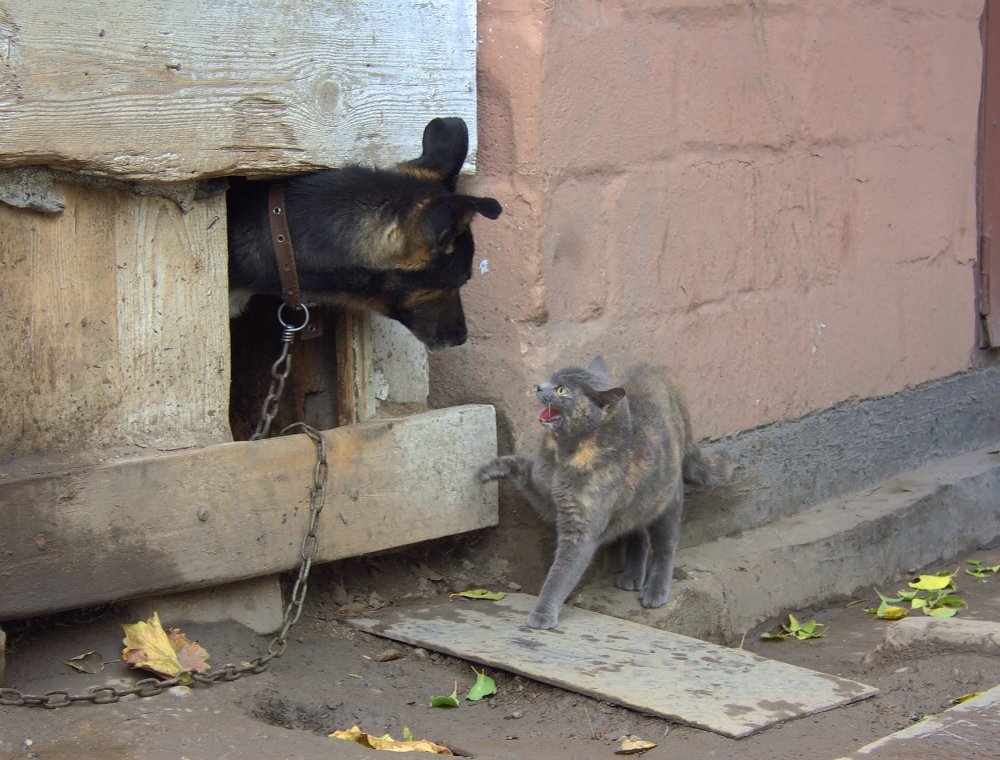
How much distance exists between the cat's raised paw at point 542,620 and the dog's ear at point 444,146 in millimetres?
1383

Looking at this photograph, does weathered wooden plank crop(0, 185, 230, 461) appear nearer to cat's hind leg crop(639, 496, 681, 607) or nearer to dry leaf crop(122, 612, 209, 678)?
dry leaf crop(122, 612, 209, 678)

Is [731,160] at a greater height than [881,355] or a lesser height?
greater

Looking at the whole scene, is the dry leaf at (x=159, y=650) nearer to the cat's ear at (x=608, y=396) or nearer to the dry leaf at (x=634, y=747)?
the dry leaf at (x=634, y=747)

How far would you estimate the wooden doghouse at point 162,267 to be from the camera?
10.9 feet

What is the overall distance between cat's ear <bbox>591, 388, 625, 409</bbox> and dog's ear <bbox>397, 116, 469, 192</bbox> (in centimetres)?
82

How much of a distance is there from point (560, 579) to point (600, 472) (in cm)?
36

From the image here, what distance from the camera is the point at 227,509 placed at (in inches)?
147

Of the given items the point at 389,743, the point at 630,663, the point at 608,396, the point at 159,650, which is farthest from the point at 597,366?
the point at 159,650

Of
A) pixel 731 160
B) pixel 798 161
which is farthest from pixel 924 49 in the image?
pixel 731 160

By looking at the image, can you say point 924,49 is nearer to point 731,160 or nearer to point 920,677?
point 731,160

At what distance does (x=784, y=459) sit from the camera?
5.36 meters

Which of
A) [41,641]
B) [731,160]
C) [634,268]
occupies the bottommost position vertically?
[41,641]

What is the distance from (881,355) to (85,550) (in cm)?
368

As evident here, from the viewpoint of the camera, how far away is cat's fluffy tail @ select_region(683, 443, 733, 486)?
4.81m
